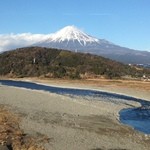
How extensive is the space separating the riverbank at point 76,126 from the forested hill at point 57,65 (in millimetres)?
54048

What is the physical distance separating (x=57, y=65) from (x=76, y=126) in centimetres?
7535

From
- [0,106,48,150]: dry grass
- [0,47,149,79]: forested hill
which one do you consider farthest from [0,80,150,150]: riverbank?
[0,47,149,79]: forested hill

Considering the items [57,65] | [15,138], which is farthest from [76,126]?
[57,65]

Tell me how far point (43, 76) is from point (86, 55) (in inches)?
873

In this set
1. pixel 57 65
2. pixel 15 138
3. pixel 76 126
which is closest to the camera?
pixel 15 138

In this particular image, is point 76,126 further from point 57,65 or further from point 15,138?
point 57,65

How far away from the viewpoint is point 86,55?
384 feet

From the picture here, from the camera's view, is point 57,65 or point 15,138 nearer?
point 15,138

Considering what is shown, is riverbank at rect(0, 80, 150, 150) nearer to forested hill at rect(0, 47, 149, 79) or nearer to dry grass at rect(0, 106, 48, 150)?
dry grass at rect(0, 106, 48, 150)

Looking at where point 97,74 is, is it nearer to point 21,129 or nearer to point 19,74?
point 19,74

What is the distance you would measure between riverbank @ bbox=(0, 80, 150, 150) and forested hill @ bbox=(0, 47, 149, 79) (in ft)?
177

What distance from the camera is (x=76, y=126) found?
30266mm

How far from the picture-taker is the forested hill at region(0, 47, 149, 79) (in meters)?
→ 99.4

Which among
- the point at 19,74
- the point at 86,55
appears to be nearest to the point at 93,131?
the point at 19,74
